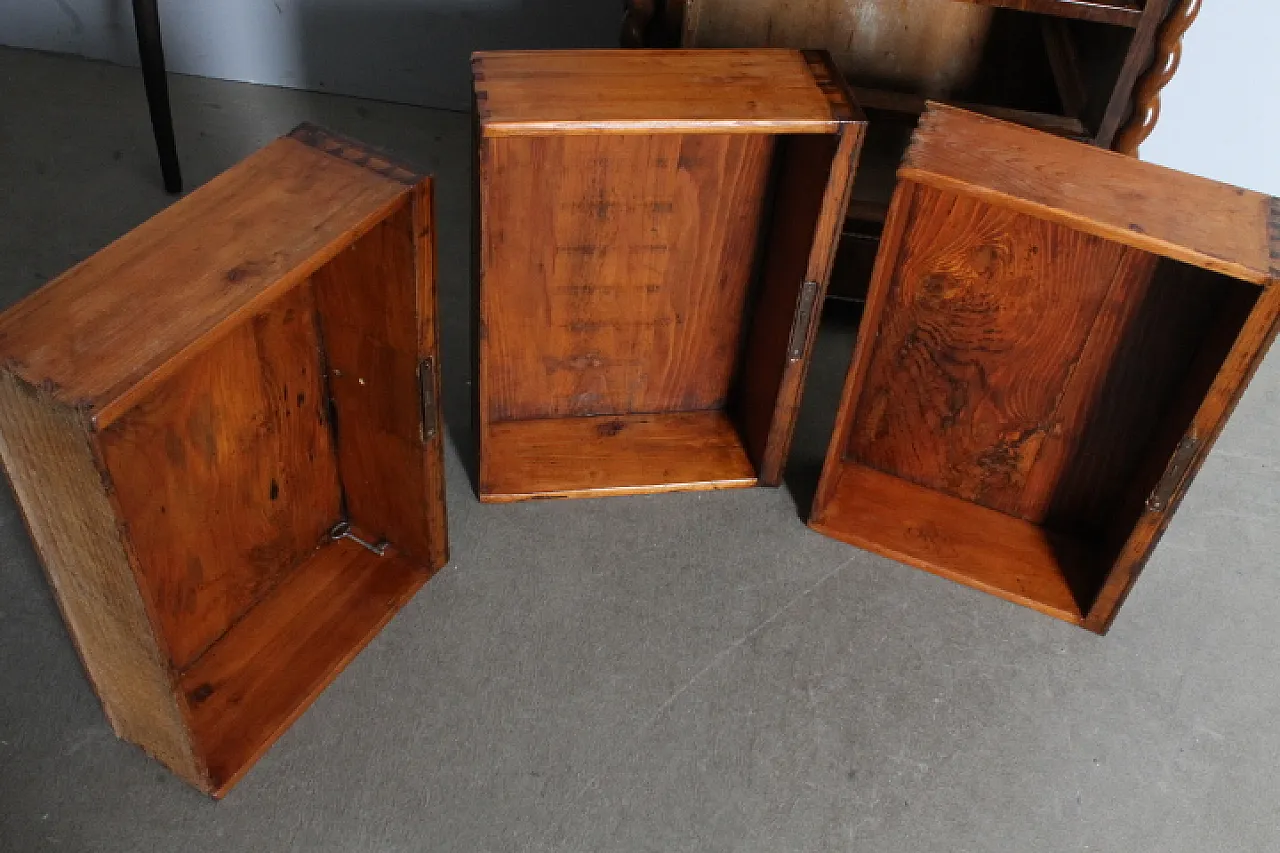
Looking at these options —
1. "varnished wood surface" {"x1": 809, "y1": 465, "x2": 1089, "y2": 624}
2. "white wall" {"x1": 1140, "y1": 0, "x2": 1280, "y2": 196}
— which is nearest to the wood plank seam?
"varnished wood surface" {"x1": 809, "y1": 465, "x2": 1089, "y2": 624}

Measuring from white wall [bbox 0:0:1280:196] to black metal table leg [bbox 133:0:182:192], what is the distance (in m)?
0.34

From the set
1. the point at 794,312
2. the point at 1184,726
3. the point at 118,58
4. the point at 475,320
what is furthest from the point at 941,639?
the point at 118,58

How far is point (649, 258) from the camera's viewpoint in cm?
177

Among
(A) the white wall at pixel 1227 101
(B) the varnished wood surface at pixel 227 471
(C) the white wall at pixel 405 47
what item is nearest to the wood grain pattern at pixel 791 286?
(B) the varnished wood surface at pixel 227 471

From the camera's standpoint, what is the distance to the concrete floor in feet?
4.76

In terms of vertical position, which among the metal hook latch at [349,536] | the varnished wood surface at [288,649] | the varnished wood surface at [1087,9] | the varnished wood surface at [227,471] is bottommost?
the varnished wood surface at [288,649]

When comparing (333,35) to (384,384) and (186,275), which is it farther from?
(186,275)

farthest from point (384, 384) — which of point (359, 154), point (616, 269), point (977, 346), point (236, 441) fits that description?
point (977, 346)

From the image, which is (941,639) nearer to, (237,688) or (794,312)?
(794,312)

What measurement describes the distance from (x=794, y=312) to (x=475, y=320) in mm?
416

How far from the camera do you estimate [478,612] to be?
167cm

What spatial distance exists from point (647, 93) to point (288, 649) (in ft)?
2.66

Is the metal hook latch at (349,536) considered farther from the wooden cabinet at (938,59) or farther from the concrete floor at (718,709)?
the wooden cabinet at (938,59)

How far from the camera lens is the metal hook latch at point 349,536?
1.73 meters
